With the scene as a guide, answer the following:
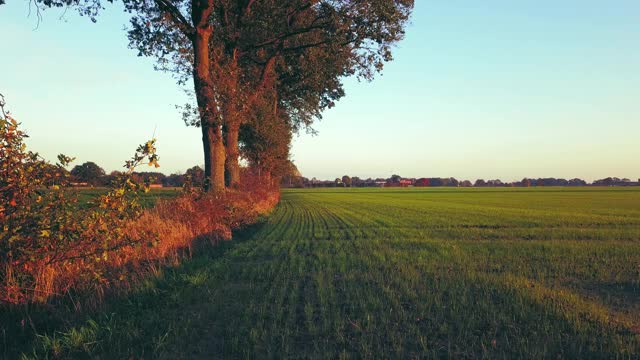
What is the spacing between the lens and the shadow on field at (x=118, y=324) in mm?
4891

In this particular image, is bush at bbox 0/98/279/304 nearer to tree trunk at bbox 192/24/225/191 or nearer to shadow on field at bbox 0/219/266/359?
shadow on field at bbox 0/219/266/359

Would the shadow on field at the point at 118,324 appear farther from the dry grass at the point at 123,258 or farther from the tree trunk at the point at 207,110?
the tree trunk at the point at 207,110

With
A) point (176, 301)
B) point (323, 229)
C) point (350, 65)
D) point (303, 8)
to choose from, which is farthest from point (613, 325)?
point (350, 65)

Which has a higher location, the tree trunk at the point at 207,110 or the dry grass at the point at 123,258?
the tree trunk at the point at 207,110

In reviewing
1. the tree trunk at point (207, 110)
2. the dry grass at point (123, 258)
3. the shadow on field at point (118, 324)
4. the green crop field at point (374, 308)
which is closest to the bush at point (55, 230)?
the dry grass at point (123, 258)

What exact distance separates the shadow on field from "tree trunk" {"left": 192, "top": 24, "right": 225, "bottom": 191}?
11540 mm

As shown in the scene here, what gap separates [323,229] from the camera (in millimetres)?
19672

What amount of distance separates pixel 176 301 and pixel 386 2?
1697 centimetres

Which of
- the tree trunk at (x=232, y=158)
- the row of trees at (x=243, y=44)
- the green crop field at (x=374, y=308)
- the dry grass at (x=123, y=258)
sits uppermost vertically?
the row of trees at (x=243, y=44)

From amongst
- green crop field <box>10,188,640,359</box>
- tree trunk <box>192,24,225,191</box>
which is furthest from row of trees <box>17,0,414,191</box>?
green crop field <box>10,188,640,359</box>

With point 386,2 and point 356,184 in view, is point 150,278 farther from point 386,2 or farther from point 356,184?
point 356,184

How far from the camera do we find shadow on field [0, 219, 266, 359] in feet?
16.0

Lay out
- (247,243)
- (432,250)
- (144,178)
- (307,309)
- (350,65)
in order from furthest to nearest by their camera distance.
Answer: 1. (350,65)
2. (247,243)
3. (432,250)
4. (144,178)
5. (307,309)

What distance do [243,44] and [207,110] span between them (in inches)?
229
